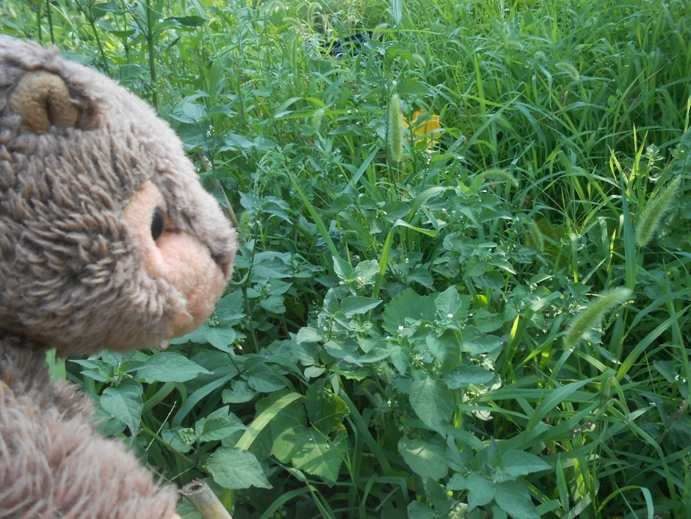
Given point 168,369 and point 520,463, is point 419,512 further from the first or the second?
point 168,369

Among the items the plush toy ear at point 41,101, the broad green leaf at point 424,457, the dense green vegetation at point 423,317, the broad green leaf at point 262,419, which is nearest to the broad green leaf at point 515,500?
the dense green vegetation at point 423,317

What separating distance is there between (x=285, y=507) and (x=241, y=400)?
0.32 metres

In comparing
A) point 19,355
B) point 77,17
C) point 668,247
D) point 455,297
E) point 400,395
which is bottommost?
point 400,395

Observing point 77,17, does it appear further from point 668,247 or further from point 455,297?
point 668,247

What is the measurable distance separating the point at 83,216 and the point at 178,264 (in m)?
0.15

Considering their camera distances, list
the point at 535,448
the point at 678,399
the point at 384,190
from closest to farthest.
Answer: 1. the point at 535,448
2. the point at 678,399
3. the point at 384,190

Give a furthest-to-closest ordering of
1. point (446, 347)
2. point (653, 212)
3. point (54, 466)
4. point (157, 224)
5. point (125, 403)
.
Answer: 1. point (653, 212)
2. point (446, 347)
3. point (125, 403)
4. point (157, 224)
5. point (54, 466)

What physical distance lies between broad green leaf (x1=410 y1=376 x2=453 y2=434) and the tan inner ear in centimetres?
44

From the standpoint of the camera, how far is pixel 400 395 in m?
1.26

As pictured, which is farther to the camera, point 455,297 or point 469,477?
point 455,297

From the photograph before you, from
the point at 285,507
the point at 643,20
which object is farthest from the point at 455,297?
the point at 643,20

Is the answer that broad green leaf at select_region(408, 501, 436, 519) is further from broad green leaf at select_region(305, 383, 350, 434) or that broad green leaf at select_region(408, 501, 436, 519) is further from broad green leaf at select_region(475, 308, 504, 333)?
broad green leaf at select_region(475, 308, 504, 333)

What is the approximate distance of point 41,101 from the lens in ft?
2.25

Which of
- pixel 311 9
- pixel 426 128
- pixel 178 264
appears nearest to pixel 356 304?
pixel 178 264
